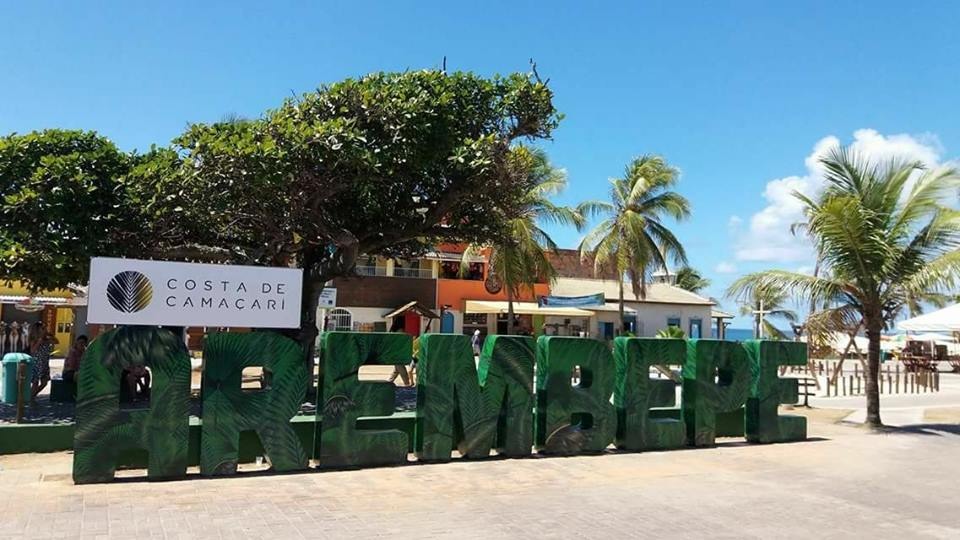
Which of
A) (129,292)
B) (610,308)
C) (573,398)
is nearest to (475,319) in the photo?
(610,308)

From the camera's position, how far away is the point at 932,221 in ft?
48.8

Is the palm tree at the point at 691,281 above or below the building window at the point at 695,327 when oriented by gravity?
above

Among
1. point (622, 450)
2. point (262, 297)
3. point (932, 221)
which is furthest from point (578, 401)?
point (932, 221)

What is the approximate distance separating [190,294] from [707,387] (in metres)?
7.70

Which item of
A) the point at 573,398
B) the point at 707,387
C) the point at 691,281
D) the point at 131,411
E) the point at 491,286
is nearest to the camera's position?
the point at 131,411

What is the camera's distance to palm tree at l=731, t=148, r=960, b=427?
14.7m

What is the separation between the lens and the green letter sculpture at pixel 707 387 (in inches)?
471

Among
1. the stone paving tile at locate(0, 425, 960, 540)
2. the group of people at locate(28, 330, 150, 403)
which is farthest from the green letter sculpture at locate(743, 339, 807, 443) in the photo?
the group of people at locate(28, 330, 150, 403)

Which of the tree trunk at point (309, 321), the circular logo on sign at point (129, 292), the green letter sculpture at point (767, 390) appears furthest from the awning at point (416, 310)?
the circular logo on sign at point (129, 292)

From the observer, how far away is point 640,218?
31578 mm

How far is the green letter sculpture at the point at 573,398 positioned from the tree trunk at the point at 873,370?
6731mm

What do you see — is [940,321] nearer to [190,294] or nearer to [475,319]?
[475,319]

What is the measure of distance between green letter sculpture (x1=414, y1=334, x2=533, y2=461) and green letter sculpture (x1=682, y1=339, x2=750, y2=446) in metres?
2.81

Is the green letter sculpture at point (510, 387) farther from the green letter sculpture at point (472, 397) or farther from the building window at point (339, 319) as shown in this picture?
the building window at point (339, 319)
